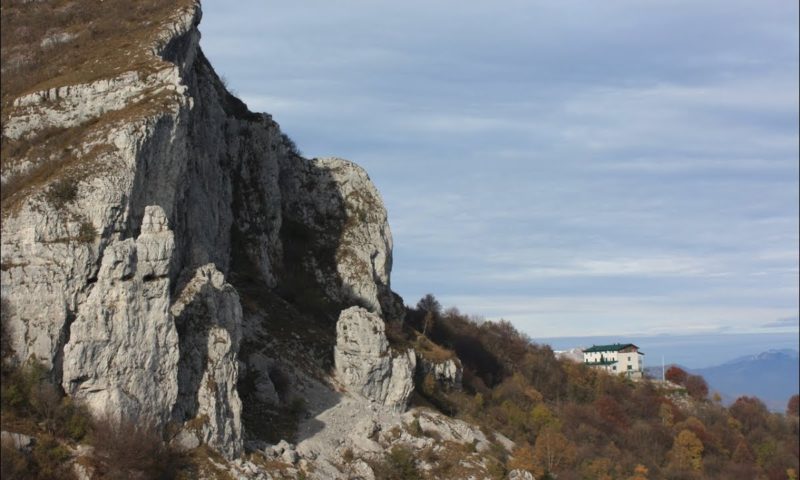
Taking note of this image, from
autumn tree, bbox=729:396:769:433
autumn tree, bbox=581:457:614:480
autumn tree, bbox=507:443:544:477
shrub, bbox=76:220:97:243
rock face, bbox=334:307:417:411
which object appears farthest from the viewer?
autumn tree, bbox=729:396:769:433

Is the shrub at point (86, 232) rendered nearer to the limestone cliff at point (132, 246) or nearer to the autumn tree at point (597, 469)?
the limestone cliff at point (132, 246)

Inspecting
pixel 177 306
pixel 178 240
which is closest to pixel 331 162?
pixel 178 240

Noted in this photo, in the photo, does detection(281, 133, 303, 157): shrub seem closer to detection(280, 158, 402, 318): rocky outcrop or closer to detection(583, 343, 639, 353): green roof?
detection(280, 158, 402, 318): rocky outcrop

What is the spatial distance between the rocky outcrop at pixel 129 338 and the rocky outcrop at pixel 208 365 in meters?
1.85

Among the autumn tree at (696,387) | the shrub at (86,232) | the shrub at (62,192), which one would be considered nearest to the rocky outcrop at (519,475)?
the shrub at (86,232)

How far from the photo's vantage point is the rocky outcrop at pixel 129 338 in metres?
45.2

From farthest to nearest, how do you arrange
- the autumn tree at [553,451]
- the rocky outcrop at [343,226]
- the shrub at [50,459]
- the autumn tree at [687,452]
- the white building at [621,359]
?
the white building at [621,359] < the autumn tree at [687,452] < the rocky outcrop at [343,226] < the autumn tree at [553,451] < the shrub at [50,459]

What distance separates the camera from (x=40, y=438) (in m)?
43.1

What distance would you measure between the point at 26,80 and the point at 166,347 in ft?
57.3

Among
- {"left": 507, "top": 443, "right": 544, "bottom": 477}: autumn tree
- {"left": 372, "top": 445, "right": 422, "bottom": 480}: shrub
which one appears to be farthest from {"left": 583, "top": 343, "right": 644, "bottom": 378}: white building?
{"left": 372, "top": 445, "right": 422, "bottom": 480}: shrub

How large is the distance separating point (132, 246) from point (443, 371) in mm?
33920

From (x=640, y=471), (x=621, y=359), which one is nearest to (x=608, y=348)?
(x=621, y=359)

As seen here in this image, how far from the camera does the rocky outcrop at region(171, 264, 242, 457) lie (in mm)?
48906

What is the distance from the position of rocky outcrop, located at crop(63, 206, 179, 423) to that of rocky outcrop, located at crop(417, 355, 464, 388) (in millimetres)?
29238
